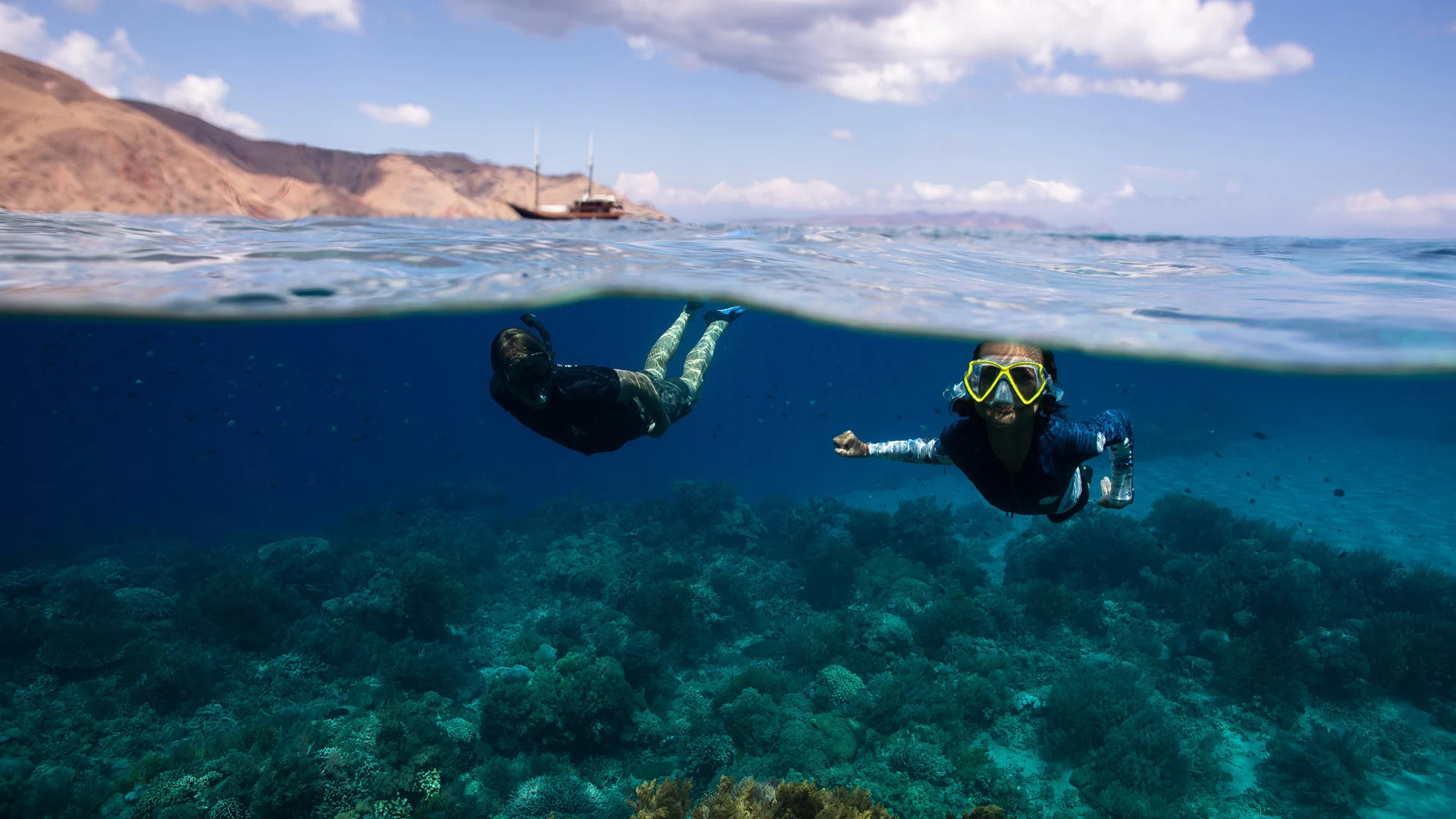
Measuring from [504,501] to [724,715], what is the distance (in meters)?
18.4

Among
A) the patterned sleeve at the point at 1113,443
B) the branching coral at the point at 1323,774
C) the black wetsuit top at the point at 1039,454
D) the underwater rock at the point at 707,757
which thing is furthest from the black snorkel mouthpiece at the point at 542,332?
the branching coral at the point at 1323,774

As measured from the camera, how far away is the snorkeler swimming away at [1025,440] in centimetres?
341

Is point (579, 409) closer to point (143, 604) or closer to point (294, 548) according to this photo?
point (143, 604)

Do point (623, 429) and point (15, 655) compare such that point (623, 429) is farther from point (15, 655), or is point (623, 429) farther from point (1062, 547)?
point (15, 655)

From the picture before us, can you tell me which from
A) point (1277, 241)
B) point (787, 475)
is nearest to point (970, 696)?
point (1277, 241)

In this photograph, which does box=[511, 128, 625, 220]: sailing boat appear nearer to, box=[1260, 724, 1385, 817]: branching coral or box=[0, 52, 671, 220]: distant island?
box=[0, 52, 671, 220]: distant island

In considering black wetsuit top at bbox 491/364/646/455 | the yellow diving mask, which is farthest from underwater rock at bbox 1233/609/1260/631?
black wetsuit top at bbox 491/364/646/455

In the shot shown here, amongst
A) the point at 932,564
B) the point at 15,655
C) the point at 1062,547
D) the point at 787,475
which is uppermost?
the point at 1062,547

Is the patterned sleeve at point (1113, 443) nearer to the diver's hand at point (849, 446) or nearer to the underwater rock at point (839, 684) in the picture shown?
the diver's hand at point (849, 446)

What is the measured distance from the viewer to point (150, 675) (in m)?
10.8

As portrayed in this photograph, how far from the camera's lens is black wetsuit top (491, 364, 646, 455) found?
16.1ft

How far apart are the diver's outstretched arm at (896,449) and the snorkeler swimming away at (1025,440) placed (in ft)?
0.03

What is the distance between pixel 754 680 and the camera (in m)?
10.3

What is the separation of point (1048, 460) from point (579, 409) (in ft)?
11.2
